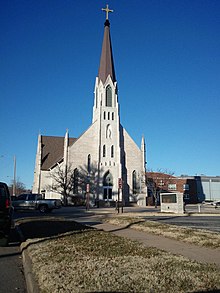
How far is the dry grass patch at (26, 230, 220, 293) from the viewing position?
4434 mm

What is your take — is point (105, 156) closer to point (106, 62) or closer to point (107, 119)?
point (107, 119)

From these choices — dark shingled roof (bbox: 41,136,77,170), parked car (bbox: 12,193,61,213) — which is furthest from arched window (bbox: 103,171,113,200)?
parked car (bbox: 12,193,61,213)

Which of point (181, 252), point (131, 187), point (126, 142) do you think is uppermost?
point (126, 142)

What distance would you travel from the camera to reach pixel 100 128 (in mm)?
53000

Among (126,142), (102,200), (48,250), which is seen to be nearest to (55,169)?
(102,200)

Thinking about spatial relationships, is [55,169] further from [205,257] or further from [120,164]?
[205,257]

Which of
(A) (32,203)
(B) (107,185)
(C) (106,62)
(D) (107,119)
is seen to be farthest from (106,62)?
(A) (32,203)

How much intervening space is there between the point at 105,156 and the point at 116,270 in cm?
4674

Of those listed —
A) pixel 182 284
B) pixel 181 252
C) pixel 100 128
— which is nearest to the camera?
→ pixel 182 284

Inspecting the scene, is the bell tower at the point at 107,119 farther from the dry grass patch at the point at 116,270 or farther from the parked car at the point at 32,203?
the dry grass patch at the point at 116,270

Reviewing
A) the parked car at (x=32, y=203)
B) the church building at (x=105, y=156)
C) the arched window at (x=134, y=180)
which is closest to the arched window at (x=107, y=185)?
the church building at (x=105, y=156)

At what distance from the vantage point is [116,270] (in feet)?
17.6

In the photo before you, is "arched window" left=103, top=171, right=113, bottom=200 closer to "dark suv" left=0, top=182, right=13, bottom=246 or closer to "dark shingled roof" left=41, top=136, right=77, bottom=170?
"dark shingled roof" left=41, top=136, right=77, bottom=170

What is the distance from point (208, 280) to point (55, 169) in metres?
50.0
